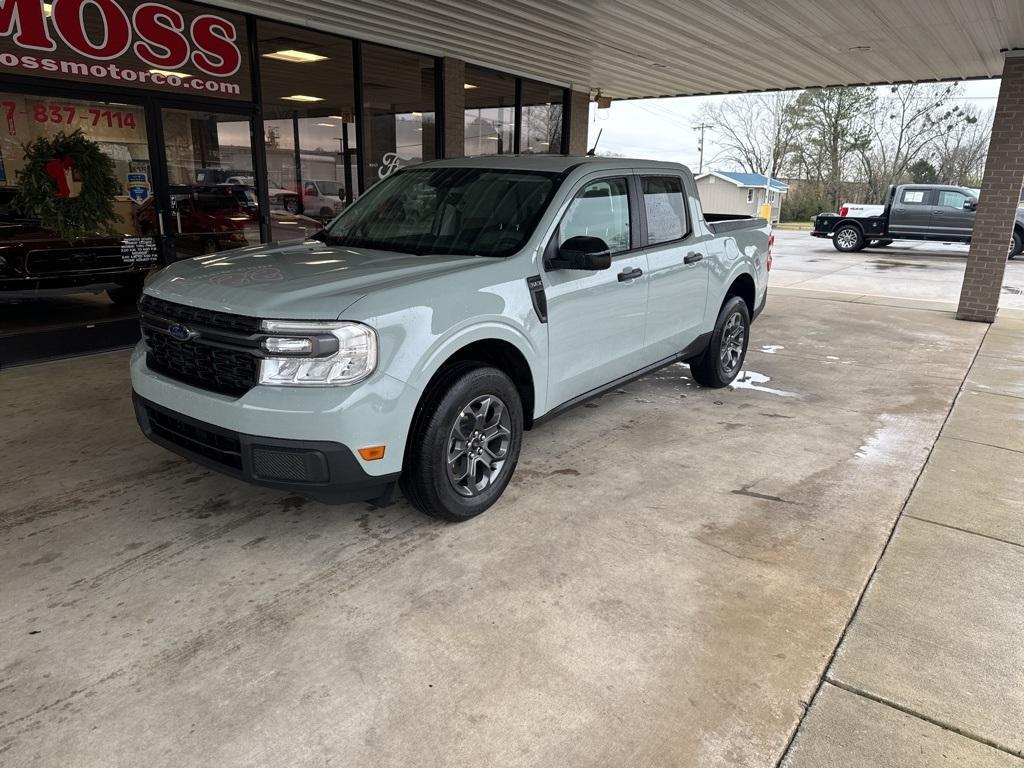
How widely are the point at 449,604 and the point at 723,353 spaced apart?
3.94 metres

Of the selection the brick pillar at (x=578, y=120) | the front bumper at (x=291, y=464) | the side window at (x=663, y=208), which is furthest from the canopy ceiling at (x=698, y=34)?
the front bumper at (x=291, y=464)

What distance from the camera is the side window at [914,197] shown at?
2020 cm

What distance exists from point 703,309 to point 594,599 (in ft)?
10.3

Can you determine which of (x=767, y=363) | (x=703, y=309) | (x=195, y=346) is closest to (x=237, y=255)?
(x=195, y=346)

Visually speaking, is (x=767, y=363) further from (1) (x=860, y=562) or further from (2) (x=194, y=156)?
(2) (x=194, y=156)

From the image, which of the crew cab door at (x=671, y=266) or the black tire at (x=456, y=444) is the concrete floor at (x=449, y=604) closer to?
the black tire at (x=456, y=444)

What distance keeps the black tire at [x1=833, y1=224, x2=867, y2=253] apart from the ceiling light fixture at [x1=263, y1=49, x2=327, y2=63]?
683 inches

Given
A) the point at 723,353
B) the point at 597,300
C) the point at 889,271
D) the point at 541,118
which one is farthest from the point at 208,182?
the point at 889,271

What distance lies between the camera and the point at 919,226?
20.5 metres

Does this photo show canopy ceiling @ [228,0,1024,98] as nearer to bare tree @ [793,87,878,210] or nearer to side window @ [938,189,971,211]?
side window @ [938,189,971,211]

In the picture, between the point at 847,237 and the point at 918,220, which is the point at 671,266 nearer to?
the point at 847,237

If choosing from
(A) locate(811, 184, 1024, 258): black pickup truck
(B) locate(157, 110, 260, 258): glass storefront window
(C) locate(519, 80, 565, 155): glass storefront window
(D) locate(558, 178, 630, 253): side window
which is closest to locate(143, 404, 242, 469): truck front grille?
(D) locate(558, 178, 630, 253): side window

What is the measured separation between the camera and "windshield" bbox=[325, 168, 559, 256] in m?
4.04

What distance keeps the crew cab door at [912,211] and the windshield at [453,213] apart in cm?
1990
